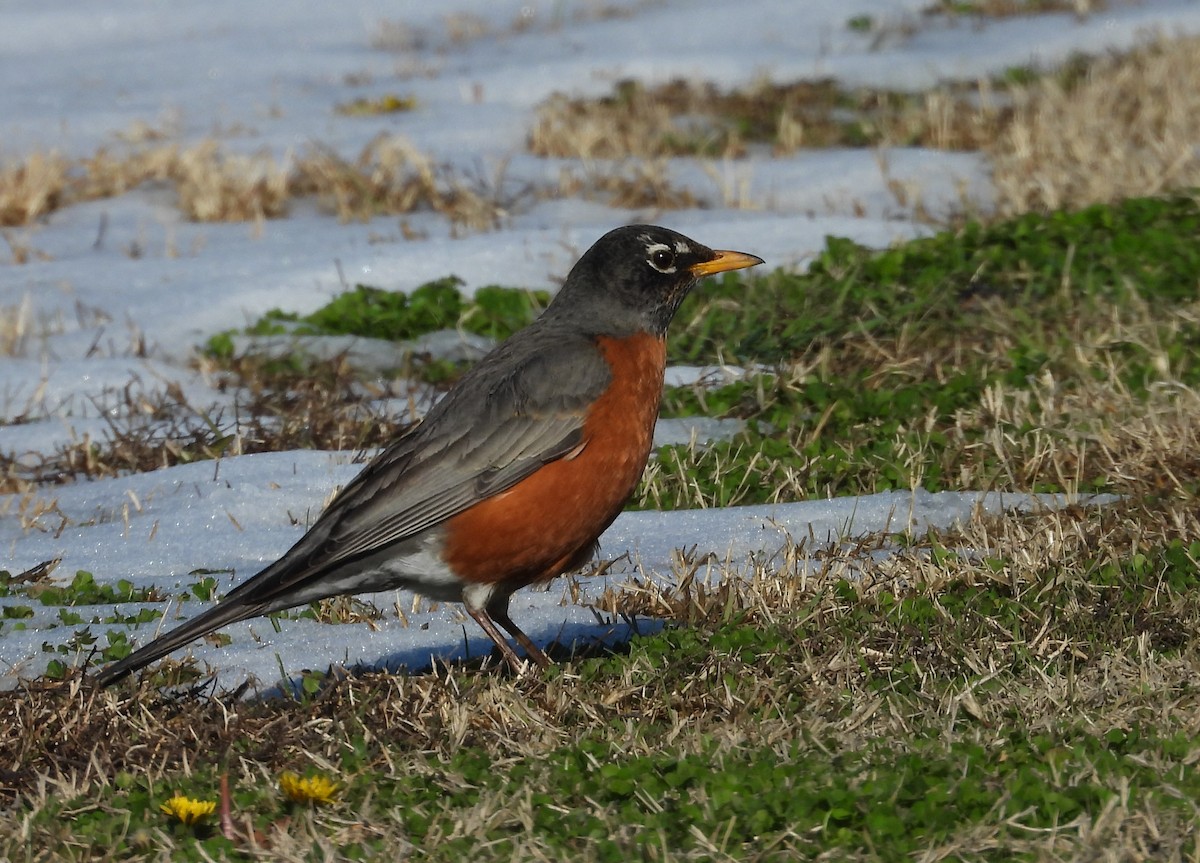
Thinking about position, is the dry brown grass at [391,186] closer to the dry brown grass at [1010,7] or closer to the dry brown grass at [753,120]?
the dry brown grass at [753,120]

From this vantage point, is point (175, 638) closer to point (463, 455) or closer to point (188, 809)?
point (188, 809)

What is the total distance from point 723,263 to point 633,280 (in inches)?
15.9

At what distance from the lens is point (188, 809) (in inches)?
169

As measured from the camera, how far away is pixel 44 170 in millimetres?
12203

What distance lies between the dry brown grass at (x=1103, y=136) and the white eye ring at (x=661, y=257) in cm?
486

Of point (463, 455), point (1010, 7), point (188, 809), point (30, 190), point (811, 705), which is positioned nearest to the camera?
point (188, 809)

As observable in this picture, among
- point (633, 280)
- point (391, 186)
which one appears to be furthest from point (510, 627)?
point (391, 186)

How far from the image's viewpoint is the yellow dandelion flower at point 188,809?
4.29 meters

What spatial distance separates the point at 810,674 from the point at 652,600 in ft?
3.09

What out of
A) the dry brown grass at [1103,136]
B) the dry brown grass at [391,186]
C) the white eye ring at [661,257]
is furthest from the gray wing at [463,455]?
the dry brown grass at [391,186]

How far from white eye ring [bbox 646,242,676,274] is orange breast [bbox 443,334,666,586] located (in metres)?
0.78

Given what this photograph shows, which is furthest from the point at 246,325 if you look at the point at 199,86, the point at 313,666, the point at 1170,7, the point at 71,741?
the point at 1170,7

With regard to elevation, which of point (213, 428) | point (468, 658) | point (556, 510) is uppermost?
point (556, 510)

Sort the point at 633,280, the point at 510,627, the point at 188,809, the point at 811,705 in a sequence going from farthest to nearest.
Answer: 1. the point at 633,280
2. the point at 510,627
3. the point at 811,705
4. the point at 188,809
